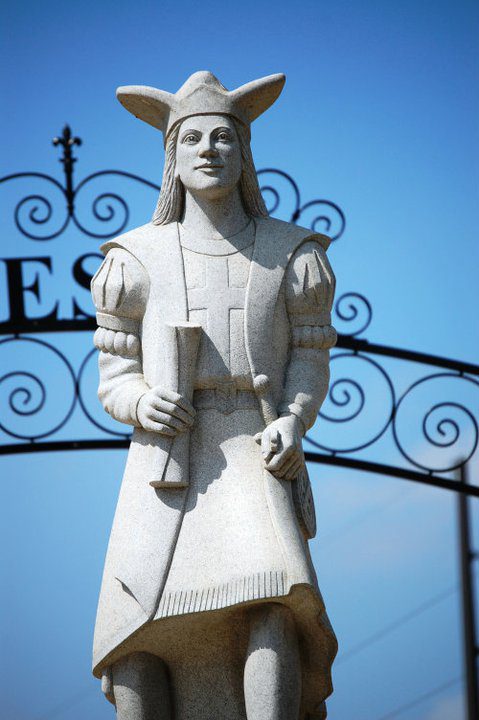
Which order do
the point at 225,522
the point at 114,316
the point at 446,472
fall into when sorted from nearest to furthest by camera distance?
1. the point at 225,522
2. the point at 114,316
3. the point at 446,472

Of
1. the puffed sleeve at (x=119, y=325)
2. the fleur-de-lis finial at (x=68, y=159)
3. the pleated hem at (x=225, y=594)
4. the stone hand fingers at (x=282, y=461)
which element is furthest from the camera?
the fleur-de-lis finial at (x=68, y=159)

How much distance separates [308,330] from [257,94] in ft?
3.33

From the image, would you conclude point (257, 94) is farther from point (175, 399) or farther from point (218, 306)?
point (175, 399)

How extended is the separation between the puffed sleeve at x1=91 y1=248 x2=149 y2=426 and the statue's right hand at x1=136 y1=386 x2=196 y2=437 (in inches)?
7.0

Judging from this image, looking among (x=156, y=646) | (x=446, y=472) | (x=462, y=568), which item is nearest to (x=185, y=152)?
(x=156, y=646)

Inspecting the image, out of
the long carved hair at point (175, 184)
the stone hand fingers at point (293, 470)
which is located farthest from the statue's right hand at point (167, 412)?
the long carved hair at point (175, 184)

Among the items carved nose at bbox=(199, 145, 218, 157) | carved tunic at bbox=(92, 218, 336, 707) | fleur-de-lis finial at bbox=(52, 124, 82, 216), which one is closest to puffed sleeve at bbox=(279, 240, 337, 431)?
carved tunic at bbox=(92, 218, 336, 707)

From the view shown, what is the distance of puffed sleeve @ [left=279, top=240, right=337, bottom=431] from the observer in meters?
5.71

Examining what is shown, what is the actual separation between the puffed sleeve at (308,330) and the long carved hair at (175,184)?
1.23ft

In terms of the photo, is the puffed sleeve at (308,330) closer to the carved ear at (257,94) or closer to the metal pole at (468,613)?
the carved ear at (257,94)

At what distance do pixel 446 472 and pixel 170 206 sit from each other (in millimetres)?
3211

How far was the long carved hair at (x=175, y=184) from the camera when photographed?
586 centimetres

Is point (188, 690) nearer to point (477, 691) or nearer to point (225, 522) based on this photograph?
point (225, 522)

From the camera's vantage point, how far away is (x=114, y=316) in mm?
5758
